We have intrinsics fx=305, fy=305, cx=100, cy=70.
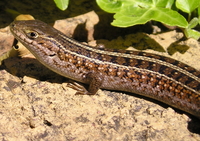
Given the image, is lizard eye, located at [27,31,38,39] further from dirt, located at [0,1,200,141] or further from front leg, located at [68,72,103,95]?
front leg, located at [68,72,103,95]

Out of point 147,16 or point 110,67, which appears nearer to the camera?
point 110,67

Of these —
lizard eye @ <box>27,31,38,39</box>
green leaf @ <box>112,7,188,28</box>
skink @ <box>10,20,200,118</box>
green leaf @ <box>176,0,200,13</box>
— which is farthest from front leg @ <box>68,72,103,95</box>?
green leaf @ <box>176,0,200,13</box>

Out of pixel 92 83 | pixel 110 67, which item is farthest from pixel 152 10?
pixel 92 83

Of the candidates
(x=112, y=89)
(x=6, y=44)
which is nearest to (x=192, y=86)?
(x=112, y=89)

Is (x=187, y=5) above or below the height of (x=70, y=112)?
above

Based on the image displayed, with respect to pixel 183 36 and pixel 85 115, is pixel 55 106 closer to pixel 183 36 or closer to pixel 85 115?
pixel 85 115

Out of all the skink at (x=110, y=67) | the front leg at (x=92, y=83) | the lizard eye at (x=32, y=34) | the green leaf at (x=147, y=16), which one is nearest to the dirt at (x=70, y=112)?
the front leg at (x=92, y=83)

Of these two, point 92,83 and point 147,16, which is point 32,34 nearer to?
point 92,83

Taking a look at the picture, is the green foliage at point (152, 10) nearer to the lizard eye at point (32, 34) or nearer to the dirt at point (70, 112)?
the dirt at point (70, 112)
